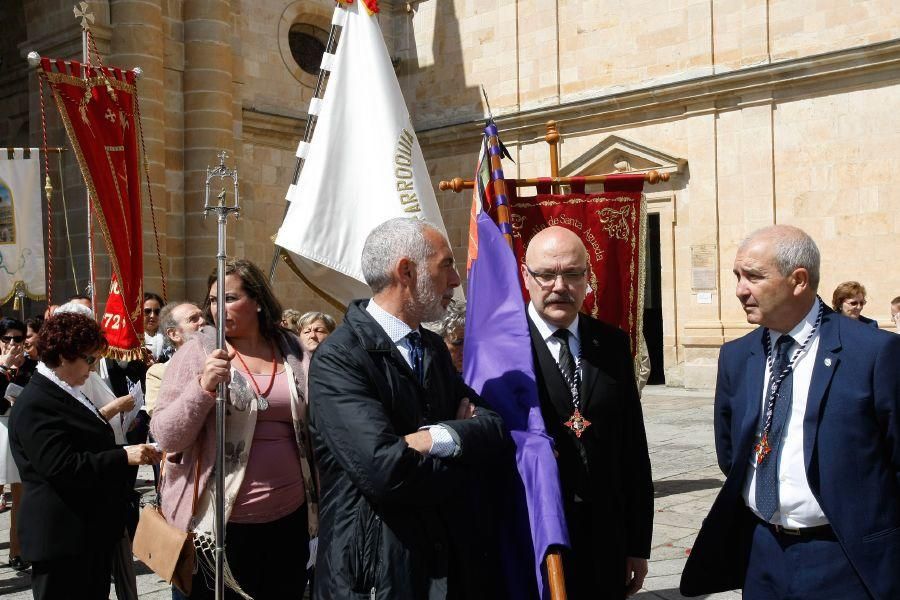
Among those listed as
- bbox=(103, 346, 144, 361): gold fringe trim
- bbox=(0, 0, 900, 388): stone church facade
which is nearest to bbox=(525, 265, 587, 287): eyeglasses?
bbox=(103, 346, 144, 361): gold fringe trim

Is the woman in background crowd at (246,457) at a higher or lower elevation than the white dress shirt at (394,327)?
lower

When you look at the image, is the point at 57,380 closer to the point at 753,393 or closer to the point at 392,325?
the point at 392,325

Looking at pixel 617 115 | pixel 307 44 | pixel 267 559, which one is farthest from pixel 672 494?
pixel 307 44

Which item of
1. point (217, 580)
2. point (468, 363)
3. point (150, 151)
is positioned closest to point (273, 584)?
point (217, 580)

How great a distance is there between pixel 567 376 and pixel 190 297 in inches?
485

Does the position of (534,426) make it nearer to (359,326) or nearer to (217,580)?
(359,326)

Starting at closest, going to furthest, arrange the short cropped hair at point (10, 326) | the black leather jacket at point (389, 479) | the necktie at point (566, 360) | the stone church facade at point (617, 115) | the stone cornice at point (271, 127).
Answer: the black leather jacket at point (389, 479), the necktie at point (566, 360), the short cropped hair at point (10, 326), the stone church facade at point (617, 115), the stone cornice at point (271, 127)

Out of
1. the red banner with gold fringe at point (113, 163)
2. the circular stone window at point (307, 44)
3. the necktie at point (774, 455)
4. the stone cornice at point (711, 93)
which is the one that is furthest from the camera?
the circular stone window at point (307, 44)

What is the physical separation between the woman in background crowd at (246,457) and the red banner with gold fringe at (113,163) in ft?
14.2

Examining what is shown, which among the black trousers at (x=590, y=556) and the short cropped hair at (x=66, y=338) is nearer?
the black trousers at (x=590, y=556)

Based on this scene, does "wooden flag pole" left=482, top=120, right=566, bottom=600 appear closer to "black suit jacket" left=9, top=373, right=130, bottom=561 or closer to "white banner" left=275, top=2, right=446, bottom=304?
"black suit jacket" left=9, top=373, right=130, bottom=561

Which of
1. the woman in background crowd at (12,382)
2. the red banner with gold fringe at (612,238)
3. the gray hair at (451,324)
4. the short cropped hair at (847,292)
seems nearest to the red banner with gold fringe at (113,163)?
the woman in background crowd at (12,382)

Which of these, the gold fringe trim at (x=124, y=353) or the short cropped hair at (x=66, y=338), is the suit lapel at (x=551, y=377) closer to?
the short cropped hair at (x=66, y=338)

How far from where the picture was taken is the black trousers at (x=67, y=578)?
3398 mm
